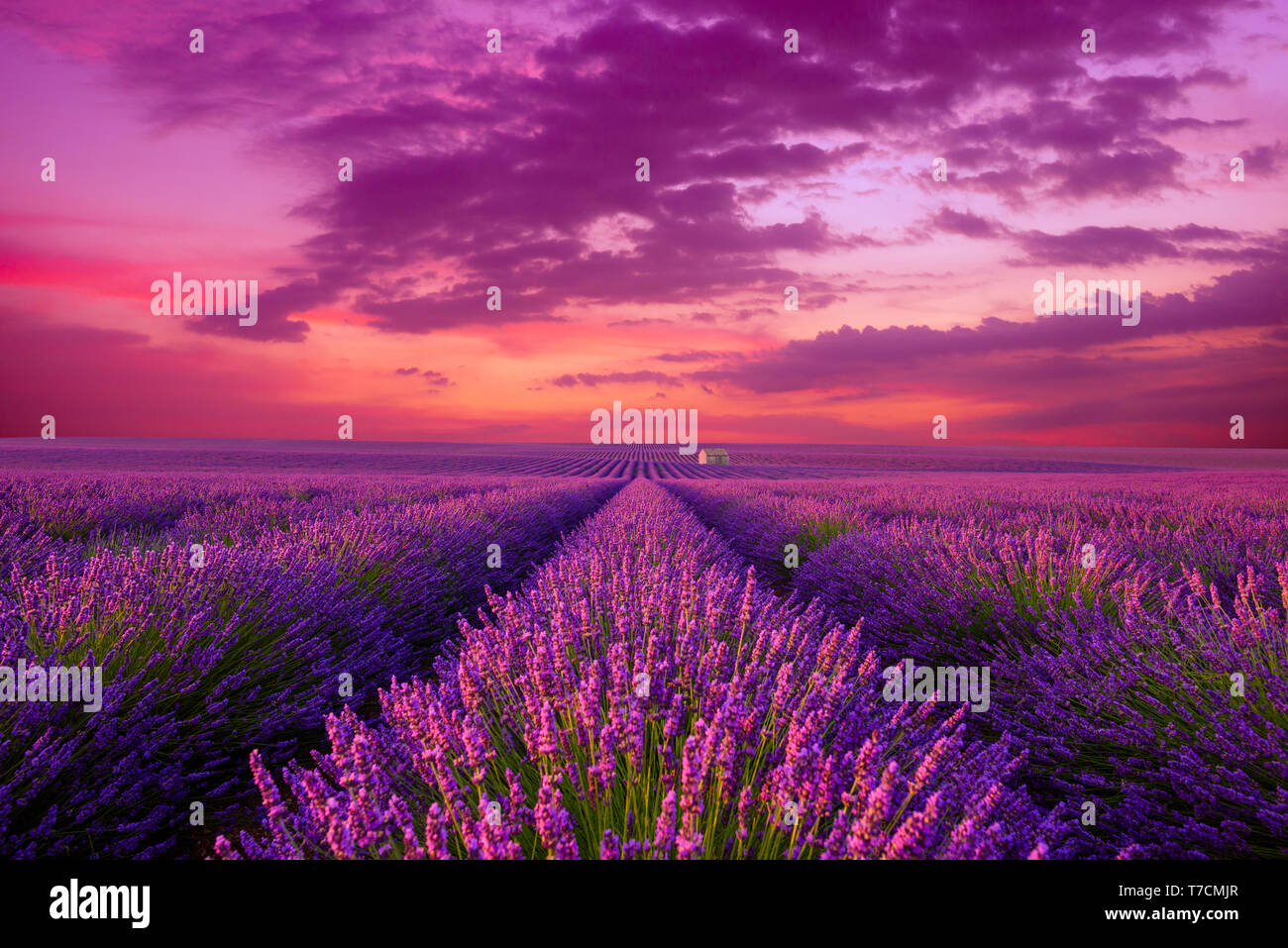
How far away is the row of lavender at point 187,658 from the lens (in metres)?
1.76

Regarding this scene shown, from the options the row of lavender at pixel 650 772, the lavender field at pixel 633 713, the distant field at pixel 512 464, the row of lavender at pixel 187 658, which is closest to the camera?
the row of lavender at pixel 650 772

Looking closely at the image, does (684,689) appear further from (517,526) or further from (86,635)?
(517,526)

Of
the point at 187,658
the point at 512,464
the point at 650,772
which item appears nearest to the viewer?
the point at 650,772

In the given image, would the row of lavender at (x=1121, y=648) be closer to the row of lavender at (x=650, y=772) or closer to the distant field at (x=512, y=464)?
the row of lavender at (x=650, y=772)

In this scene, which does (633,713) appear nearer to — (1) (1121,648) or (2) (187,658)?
(2) (187,658)

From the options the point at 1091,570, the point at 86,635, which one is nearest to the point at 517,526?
the point at 86,635

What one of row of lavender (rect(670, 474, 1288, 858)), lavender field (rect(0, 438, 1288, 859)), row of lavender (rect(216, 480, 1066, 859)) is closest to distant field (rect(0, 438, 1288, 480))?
row of lavender (rect(670, 474, 1288, 858))

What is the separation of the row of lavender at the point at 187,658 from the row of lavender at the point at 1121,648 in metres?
2.74

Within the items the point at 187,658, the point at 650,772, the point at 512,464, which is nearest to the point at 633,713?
the point at 650,772

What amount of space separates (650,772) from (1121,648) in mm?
2543

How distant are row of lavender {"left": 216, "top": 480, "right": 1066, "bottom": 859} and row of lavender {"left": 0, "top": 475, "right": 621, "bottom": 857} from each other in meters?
0.75

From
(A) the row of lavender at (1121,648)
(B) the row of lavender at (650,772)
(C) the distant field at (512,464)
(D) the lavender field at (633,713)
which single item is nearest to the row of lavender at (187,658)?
(D) the lavender field at (633,713)

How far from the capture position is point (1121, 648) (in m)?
2.69

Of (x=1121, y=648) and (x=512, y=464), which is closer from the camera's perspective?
(x=1121, y=648)
